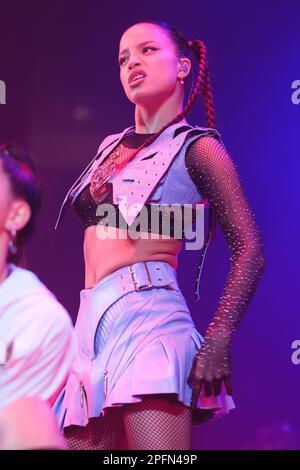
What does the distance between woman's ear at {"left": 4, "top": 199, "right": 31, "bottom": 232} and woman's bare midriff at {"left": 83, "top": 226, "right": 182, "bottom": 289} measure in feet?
1.02

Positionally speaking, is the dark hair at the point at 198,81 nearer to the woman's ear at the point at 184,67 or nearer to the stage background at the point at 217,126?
the woman's ear at the point at 184,67

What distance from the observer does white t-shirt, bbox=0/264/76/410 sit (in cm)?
175

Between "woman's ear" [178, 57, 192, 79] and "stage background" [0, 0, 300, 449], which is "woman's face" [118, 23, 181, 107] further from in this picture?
"stage background" [0, 0, 300, 449]

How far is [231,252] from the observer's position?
2.09 m

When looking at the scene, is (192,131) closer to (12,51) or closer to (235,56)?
(235,56)

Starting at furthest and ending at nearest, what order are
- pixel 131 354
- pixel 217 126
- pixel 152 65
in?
pixel 217 126 < pixel 152 65 < pixel 131 354

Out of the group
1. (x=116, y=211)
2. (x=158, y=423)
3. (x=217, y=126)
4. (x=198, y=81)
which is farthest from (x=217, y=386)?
(x=217, y=126)

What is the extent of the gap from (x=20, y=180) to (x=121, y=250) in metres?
0.39

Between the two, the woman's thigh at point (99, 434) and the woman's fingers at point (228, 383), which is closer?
the woman's fingers at point (228, 383)

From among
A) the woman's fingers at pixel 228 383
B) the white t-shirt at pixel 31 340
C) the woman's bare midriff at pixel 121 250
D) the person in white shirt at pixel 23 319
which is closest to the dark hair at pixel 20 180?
the person in white shirt at pixel 23 319

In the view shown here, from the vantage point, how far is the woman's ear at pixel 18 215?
1877 mm

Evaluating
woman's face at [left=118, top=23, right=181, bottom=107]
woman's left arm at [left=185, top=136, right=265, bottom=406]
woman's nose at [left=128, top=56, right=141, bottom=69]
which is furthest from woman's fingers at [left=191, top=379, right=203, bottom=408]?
woman's nose at [left=128, top=56, right=141, bottom=69]

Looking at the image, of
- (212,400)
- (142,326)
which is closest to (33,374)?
(142,326)

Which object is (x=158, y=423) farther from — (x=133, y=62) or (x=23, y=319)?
(x=133, y=62)
